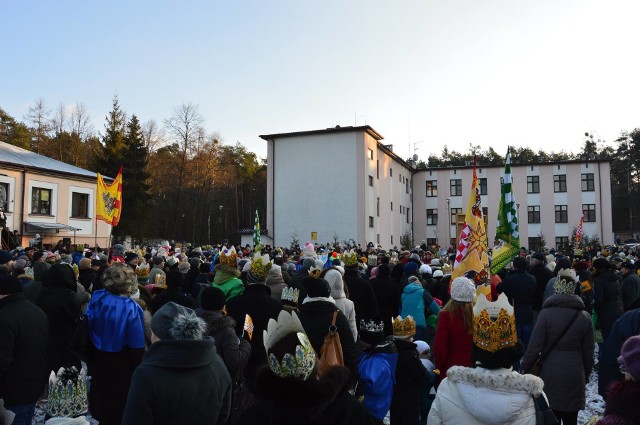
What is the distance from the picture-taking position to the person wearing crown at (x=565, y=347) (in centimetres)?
582

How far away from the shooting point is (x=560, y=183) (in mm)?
55938

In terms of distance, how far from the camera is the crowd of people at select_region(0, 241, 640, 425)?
2.56 metres

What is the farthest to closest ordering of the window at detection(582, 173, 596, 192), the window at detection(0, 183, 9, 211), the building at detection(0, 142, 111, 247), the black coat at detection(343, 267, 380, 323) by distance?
the window at detection(582, 173, 596, 192) < the building at detection(0, 142, 111, 247) < the window at detection(0, 183, 9, 211) < the black coat at detection(343, 267, 380, 323)

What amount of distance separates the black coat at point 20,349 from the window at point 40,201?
112 ft

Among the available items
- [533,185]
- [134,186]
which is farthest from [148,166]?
[533,185]

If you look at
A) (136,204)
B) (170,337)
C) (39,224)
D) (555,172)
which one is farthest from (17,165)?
(555,172)

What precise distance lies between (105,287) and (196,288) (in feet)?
17.5

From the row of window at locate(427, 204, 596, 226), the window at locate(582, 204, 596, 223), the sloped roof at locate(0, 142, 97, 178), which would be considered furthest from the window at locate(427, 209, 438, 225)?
the sloped roof at locate(0, 142, 97, 178)

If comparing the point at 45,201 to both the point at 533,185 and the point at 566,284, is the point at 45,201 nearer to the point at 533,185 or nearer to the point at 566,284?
the point at 566,284

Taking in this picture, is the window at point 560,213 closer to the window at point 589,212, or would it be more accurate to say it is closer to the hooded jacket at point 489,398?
the window at point 589,212

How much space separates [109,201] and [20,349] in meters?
16.6

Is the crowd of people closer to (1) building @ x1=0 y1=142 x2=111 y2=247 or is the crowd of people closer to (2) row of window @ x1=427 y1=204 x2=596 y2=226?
(1) building @ x1=0 y1=142 x2=111 y2=247

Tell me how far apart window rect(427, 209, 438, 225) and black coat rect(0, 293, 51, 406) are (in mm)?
55973

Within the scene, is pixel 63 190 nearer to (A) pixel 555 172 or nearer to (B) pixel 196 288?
(B) pixel 196 288
